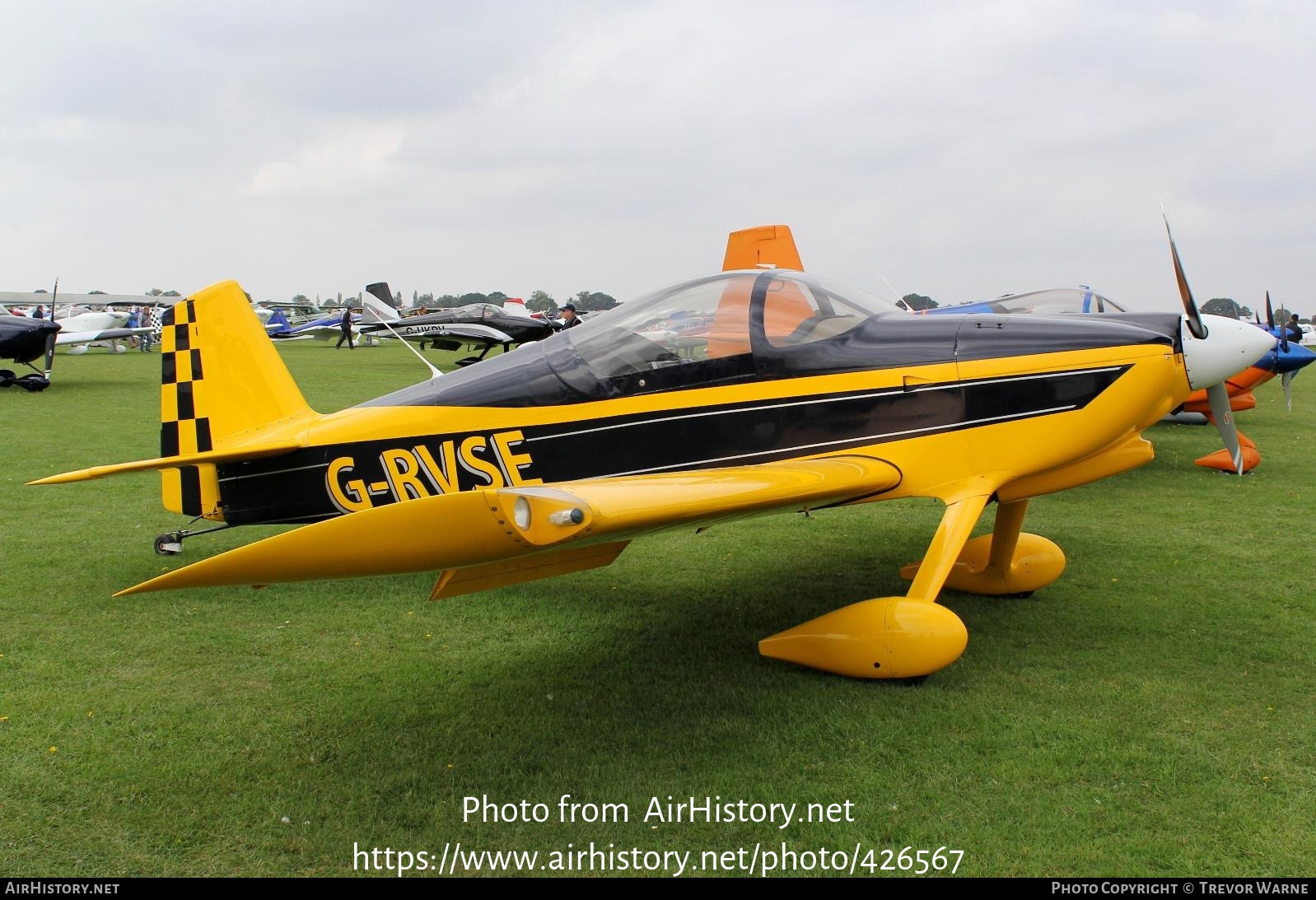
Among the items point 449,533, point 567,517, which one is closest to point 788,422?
point 567,517

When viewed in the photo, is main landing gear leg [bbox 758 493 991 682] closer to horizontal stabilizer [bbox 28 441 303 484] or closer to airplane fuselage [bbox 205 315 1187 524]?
airplane fuselage [bbox 205 315 1187 524]

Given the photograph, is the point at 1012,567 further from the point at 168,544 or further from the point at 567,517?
the point at 168,544

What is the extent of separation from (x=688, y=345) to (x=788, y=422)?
60 cm

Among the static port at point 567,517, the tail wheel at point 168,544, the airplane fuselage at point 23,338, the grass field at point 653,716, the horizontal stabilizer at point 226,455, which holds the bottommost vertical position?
the grass field at point 653,716

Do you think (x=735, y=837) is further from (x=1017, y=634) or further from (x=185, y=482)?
(x=185, y=482)

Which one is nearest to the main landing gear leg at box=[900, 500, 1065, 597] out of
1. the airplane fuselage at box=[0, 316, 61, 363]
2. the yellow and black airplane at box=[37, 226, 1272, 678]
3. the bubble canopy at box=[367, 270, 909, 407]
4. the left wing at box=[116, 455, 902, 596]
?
the yellow and black airplane at box=[37, 226, 1272, 678]

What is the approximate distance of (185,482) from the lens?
4.98 m

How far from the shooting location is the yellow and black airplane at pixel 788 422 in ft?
13.3

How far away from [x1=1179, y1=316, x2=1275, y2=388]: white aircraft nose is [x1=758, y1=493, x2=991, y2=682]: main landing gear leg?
110 cm

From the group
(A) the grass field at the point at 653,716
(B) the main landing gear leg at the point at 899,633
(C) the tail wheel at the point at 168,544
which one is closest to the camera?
(A) the grass field at the point at 653,716

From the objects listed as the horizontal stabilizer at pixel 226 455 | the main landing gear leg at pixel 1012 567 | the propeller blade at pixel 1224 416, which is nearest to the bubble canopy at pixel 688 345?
the horizontal stabilizer at pixel 226 455

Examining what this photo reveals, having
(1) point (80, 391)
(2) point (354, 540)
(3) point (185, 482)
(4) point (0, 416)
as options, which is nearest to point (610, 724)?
(2) point (354, 540)

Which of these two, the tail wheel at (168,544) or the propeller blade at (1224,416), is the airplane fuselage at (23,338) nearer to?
the tail wheel at (168,544)
